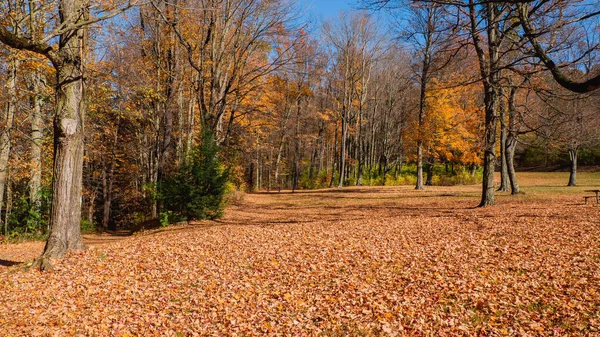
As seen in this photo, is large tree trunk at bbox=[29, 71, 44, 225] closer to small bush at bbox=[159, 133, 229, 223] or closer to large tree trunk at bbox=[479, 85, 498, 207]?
small bush at bbox=[159, 133, 229, 223]

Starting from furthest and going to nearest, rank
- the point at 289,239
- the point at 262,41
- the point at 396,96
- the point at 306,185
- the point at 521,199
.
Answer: the point at 396,96
the point at 306,185
the point at 262,41
the point at 521,199
the point at 289,239

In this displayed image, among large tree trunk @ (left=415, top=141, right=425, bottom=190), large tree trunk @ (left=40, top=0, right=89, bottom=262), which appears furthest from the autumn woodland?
large tree trunk @ (left=415, top=141, right=425, bottom=190)

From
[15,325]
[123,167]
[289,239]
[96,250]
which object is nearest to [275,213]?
[289,239]

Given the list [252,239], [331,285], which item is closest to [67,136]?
[252,239]

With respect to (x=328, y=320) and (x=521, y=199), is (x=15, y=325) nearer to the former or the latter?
(x=328, y=320)

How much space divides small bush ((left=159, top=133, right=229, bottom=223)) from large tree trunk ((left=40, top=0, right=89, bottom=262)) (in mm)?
5947

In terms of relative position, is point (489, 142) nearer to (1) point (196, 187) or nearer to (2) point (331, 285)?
(2) point (331, 285)

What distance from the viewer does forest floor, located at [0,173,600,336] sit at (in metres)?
4.33

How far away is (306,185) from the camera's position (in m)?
33.2

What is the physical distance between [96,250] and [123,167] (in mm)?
19521

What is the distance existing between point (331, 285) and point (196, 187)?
858 centimetres

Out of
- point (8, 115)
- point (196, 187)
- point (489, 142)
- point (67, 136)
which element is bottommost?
point (196, 187)

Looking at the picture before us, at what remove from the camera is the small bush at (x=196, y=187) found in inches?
503

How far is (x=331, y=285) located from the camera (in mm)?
5535
